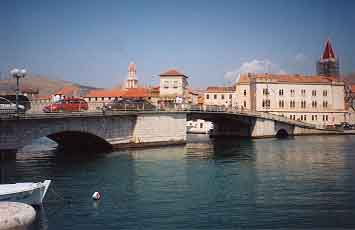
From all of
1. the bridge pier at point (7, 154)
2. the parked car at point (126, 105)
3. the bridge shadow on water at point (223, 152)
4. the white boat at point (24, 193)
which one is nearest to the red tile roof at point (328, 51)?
the bridge shadow on water at point (223, 152)

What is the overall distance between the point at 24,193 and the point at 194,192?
11621 mm

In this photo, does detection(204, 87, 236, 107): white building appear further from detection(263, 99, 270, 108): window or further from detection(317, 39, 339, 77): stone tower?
detection(317, 39, 339, 77): stone tower

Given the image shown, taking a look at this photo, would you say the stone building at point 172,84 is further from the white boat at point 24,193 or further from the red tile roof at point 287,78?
the white boat at point 24,193

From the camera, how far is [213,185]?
3044 cm

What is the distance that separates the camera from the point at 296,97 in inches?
4582

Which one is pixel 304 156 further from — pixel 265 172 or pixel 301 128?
pixel 301 128

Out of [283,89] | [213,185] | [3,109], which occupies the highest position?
[283,89]

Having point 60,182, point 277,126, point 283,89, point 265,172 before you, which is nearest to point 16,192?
point 60,182

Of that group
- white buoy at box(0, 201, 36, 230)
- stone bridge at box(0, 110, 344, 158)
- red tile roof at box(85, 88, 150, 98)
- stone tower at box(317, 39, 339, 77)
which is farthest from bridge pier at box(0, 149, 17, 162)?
stone tower at box(317, 39, 339, 77)

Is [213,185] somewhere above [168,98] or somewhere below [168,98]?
below

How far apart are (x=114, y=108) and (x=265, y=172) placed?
30340 mm

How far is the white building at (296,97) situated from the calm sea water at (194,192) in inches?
2712

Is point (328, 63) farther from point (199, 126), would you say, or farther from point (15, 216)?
point (15, 216)

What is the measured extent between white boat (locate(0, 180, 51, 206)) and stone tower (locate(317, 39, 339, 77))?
152 metres
